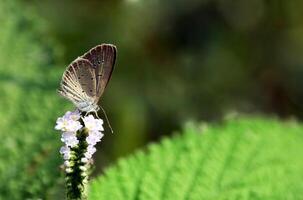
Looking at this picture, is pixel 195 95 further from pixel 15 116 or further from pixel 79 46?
pixel 15 116

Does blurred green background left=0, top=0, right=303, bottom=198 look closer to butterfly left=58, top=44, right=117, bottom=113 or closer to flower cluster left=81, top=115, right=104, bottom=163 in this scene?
butterfly left=58, top=44, right=117, bottom=113

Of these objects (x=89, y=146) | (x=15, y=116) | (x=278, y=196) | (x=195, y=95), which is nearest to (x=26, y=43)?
(x=15, y=116)

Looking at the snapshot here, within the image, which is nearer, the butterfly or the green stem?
the green stem

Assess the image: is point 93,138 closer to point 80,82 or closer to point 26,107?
point 80,82

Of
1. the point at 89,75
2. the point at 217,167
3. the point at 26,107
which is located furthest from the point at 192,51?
the point at 89,75

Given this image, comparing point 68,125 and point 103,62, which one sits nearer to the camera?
point 68,125

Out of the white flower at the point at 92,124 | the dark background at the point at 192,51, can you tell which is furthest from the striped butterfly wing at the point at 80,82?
the dark background at the point at 192,51

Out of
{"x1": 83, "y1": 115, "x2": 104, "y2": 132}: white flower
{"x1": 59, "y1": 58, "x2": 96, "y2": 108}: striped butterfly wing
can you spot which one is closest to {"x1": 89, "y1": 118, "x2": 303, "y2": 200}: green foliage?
{"x1": 59, "y1": 58, "x2": 96, "y2": 108}: striped butterfly wing
